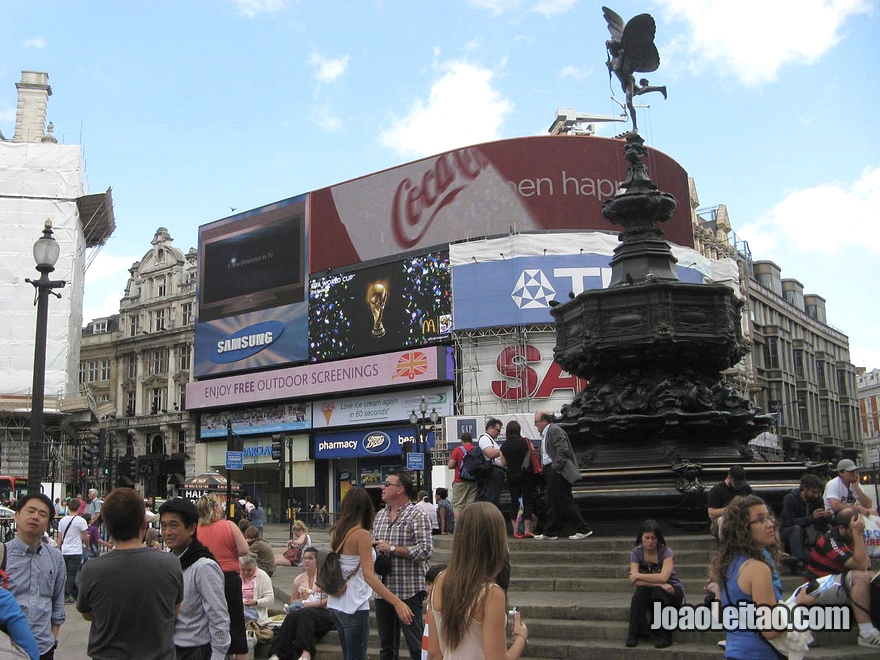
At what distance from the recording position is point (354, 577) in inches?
237

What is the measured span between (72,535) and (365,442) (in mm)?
31346

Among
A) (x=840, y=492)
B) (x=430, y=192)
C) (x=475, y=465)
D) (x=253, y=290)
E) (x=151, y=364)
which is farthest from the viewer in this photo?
(x=151, y=364)

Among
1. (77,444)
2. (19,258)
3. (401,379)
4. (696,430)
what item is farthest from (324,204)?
(696,430)

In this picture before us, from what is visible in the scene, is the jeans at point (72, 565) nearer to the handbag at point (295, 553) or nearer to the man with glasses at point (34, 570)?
the handbag at point (295, 553)

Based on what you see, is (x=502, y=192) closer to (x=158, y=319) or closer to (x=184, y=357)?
(x=184, y=357)

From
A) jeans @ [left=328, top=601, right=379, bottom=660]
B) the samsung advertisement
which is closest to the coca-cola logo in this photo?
the samsung advertisement

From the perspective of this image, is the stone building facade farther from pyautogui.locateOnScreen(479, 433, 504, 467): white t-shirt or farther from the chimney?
pyautogui.locateOnScreen(479, 433, 504, 467): white t-shirt

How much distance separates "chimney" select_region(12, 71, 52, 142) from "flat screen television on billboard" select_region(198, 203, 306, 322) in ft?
36.4

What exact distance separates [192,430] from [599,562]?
2009 inches

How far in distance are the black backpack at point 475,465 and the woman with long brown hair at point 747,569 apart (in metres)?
5.99

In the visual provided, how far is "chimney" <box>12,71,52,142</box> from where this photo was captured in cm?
5219

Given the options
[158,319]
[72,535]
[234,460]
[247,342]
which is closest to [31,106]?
[158,319]

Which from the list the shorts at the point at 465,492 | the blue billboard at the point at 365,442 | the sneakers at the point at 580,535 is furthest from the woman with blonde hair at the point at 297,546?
the blue billboard at the point at 365,442

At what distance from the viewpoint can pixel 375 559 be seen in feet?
21.1
